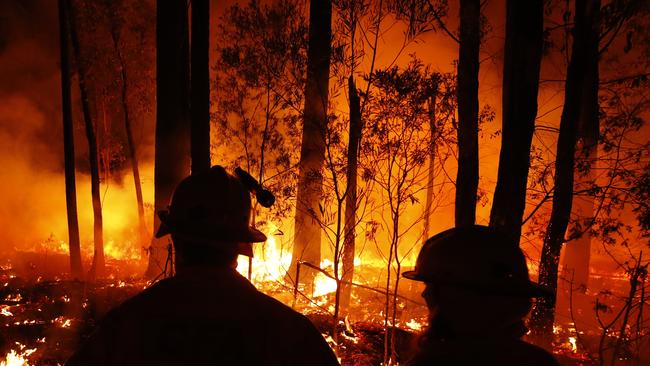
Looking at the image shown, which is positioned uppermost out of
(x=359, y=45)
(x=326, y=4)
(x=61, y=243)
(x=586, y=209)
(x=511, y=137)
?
(x=326, y=4)

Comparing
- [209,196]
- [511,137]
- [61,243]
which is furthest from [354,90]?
[61,243]

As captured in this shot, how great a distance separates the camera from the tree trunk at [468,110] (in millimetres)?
8453

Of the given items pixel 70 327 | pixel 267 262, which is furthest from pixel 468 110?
pixel 267 262

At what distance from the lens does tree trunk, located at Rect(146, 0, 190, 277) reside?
1279 cm

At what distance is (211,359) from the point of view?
178cm

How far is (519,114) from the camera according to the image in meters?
8.01

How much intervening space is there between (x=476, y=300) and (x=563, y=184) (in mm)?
9001

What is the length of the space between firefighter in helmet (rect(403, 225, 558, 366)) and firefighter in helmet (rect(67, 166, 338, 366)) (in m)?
0.53

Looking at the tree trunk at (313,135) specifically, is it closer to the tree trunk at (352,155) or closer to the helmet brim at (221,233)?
the tree trunk at (352,155)

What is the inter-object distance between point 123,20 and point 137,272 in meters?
9.99

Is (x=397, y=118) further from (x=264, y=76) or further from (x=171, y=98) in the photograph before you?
(x=171, y=98)

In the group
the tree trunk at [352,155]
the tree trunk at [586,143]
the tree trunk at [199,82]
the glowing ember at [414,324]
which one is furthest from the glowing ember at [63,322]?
the tree trunk at [586,143]

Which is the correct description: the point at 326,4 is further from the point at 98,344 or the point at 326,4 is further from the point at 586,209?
the point at 98,344

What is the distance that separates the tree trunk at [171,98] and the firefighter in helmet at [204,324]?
37.6 feet
